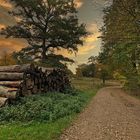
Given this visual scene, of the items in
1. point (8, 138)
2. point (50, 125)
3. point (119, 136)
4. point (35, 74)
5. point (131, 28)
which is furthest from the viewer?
point (131, 28)

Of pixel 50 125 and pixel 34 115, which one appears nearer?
pixel 50 125

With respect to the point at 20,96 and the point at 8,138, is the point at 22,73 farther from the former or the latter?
the point at 8,138

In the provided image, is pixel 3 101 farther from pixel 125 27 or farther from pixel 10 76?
pixel 125 27

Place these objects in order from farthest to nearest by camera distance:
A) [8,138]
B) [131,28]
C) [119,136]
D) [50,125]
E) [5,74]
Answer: [131,28], [5,74], [50,125], [119,136], [8,138]

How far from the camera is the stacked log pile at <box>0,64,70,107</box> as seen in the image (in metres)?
18.4

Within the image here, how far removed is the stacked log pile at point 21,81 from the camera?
18.4m

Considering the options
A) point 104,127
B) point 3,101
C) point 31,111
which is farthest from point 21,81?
point 104,127

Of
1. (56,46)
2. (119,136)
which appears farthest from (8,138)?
(56,46)

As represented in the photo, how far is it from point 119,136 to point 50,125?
3.09 m

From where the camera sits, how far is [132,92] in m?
42.6

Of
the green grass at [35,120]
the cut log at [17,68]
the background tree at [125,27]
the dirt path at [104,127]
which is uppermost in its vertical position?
the background tree at [125,27]

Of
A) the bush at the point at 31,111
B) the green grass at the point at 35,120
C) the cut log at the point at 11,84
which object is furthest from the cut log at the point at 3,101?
the cut log at the point at 11,84

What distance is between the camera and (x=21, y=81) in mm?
19953

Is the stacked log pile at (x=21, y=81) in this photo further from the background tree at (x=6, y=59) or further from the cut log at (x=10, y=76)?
the background tree at (x=6, y=59)
